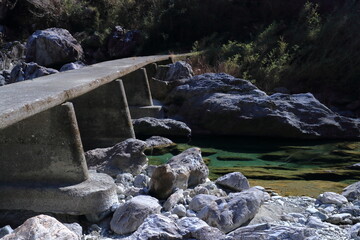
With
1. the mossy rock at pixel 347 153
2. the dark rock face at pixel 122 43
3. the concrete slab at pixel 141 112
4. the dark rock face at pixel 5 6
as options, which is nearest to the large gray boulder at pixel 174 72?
the concrete slab at pixel 141 112

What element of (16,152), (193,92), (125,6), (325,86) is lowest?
(325,86)

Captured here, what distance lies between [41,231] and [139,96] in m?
5.84

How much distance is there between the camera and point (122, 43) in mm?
16297

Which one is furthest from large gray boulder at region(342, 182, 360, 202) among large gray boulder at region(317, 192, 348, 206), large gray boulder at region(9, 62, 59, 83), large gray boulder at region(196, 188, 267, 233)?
large gray boulder at region(9, 62, 59, 83)

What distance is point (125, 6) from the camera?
18844 millimetres

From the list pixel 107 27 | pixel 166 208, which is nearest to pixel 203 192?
pixel 166 208

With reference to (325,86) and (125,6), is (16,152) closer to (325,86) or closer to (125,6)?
(325,86)

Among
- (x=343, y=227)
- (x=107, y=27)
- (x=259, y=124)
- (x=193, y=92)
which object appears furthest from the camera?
(x=107, y=27)

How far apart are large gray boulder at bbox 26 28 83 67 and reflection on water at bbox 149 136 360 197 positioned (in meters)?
7.89

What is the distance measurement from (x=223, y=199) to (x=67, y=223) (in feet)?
3.99

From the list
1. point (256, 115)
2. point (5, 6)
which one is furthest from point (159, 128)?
point (5, 6)

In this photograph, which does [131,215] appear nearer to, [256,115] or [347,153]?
[347,153]

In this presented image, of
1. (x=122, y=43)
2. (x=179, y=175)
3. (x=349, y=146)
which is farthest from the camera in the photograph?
(x=122, y=43)

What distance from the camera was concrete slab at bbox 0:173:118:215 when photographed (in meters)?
3.86
